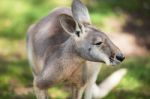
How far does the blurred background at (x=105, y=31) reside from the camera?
7926mm

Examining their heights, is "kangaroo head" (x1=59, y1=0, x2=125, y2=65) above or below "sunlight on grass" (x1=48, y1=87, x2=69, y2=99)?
above

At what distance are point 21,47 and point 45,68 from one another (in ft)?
17.5

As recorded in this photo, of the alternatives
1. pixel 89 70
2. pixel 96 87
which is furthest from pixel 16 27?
pixel 89 70

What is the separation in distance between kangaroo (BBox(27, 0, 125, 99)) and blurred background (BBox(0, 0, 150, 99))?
1656 millimetres

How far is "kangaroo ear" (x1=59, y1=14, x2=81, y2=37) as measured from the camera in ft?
17.4

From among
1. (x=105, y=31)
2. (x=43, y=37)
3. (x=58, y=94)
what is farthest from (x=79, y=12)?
(x=105, y=31)

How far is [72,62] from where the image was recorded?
544cm

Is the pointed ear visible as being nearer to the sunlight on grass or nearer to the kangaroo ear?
the kangaroo ear

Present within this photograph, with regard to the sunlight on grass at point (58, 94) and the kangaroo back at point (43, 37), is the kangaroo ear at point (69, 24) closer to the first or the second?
the kangaroo back at point (43, 37)

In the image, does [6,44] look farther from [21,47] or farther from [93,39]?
[93,39]

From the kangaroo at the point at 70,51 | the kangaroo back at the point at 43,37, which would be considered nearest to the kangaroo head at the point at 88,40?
the kangaroo at the point at 70,51

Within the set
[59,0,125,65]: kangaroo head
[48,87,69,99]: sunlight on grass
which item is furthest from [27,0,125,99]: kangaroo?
[48,87,69,99]: sunlight on grass

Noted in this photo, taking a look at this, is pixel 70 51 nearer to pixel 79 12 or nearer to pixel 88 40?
pixel 88 40

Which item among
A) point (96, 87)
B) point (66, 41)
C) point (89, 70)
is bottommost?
point (96, 87)
